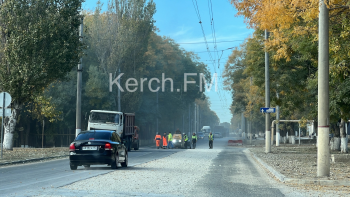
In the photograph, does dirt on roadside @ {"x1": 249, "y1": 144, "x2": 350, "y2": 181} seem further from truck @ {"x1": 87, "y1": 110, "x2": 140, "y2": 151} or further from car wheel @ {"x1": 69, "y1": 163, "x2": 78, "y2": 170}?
truck @ {"x1": 87, "y1": 110, "x2": 140, "y2": 151}

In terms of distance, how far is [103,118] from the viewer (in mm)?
35031

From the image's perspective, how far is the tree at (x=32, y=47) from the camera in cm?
3092

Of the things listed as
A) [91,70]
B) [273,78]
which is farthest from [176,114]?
[273,78]

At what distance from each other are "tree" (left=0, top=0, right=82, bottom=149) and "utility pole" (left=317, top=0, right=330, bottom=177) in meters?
20.7

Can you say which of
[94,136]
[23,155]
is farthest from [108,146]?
[23,155]

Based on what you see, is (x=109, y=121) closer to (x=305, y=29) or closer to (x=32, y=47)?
(x=32, y=47)

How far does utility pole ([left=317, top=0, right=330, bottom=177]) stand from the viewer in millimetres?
14422

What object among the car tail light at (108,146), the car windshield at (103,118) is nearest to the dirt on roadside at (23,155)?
the car windshield at (103,118)

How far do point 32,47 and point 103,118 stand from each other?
7371 millimetres

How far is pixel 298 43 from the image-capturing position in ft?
67.4

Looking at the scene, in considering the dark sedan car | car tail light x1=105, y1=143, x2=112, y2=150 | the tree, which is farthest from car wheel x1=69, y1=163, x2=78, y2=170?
the tree

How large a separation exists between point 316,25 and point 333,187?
733 cm

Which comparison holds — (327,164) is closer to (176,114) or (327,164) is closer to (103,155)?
(103,155)

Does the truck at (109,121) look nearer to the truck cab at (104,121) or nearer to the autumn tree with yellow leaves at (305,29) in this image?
the truck cab at (104,121)
